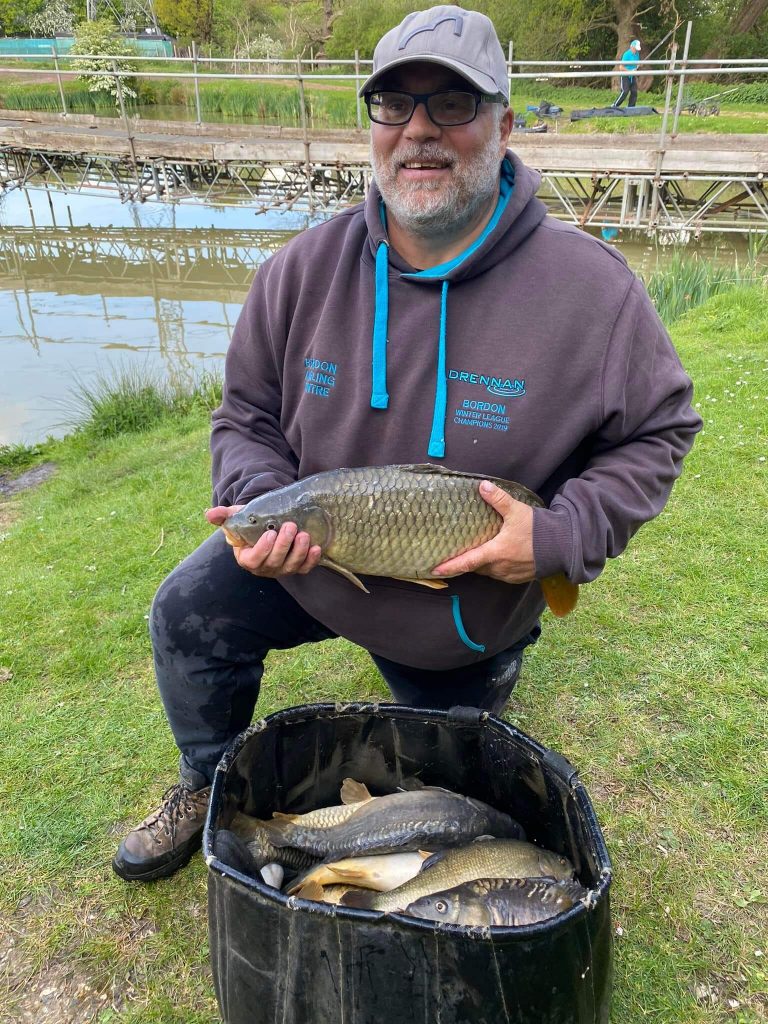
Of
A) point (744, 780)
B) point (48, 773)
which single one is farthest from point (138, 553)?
point (744, 780)

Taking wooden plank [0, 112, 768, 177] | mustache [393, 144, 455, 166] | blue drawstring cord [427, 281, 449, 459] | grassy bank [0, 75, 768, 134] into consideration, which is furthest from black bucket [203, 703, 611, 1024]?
grassy bank [0, 75, 768, 134]

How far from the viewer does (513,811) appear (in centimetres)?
169

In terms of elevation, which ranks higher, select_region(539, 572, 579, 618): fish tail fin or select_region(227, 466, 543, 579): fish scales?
select_region(227, 466, 543, 579): fish scales

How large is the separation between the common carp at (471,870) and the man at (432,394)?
41 centimetres

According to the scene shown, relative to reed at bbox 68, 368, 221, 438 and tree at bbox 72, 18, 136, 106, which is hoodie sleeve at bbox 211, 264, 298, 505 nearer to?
reed at bbox 68, 368, 221, 438

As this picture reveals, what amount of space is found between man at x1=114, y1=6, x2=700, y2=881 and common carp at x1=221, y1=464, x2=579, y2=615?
39 millimetres

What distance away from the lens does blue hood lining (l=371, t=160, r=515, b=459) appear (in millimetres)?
1574

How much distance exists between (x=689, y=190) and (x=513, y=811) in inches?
702

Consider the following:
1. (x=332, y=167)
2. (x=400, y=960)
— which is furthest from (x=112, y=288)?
(x=400, y=960)

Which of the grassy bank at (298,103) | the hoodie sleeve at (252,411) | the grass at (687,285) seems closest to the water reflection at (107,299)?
the grass at (687,285)

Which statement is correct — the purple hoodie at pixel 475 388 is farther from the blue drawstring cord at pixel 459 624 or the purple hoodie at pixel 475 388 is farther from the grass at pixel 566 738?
the grass at pixel 566 738

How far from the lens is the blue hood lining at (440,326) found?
5.16 ft

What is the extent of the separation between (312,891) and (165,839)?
476 millimetres

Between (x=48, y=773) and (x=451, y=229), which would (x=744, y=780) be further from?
(x=48, y=773)
